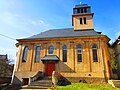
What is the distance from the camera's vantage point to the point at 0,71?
30.0 metres

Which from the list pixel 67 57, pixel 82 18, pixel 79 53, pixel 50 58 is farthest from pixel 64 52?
pixel 82 18

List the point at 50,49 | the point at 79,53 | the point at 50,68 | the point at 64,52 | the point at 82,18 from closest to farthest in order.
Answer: the point at 50,68 → the point at 79,53 → the point at 64,52 → the point at 50,49 → the point at 82,18

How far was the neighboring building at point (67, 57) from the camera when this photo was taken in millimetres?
18016

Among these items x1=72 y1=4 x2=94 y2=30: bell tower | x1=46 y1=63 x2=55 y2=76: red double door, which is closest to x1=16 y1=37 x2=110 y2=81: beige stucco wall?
x1=46 y1=63 x2=55 y2=76: red double door

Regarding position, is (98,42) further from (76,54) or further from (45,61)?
(45,61)

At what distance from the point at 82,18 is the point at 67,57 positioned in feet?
31.9

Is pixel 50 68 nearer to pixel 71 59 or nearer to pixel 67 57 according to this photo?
pixel 67 57

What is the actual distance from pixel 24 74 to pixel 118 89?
13.7m

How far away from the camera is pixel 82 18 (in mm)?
24391

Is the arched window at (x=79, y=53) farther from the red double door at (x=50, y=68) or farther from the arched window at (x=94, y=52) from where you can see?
the red double door at (x=50, y=68)

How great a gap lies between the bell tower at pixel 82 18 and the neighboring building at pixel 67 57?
4.07 m

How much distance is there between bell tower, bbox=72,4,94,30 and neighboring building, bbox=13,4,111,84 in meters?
4.07

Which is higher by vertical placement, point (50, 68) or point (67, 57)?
point (67, 57)

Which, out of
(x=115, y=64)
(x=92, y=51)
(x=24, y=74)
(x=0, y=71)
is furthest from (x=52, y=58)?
(x=0, y=71)
